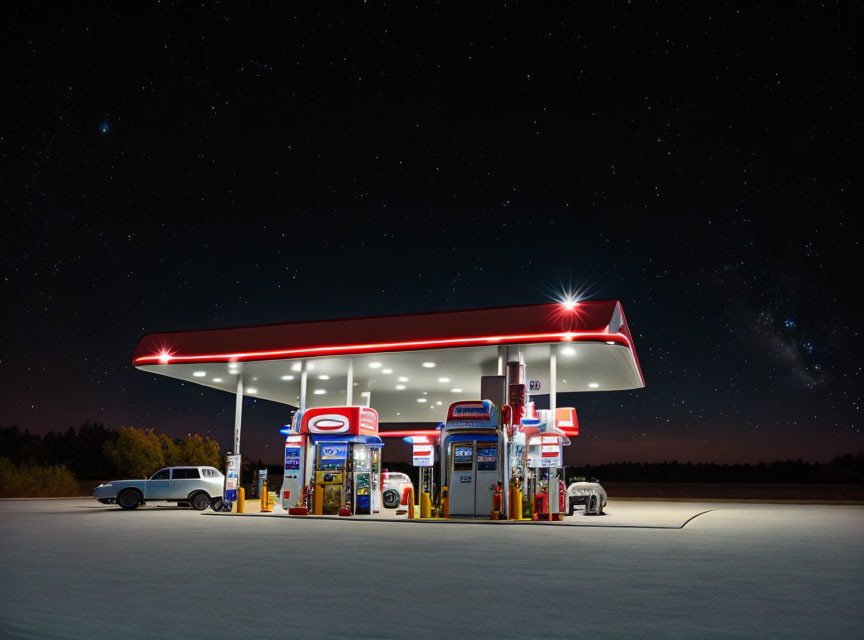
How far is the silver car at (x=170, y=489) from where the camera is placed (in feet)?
87.2

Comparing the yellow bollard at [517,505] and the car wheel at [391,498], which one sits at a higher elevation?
the yellow bollard at [517,505]

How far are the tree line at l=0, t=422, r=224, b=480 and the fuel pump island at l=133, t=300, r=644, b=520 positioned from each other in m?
21.6

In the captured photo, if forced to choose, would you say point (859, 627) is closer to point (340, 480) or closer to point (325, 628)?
point (325, 628)

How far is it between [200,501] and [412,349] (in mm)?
9218

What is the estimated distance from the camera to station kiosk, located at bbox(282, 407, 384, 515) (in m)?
23.4

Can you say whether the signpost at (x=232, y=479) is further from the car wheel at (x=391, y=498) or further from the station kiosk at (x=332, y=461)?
the car wheel at (x=391, y=498)

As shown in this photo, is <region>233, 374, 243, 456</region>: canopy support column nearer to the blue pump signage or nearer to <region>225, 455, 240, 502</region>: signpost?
<region>225, 455, 240, 502</region>: signpost

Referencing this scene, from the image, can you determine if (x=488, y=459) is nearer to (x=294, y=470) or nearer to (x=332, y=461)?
(x=332, y=461)

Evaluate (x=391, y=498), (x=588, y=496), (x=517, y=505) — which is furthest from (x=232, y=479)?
(x=588, y=496)

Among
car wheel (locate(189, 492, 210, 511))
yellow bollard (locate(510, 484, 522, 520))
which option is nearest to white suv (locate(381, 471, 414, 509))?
car wheel (locate(189, 492, 210, 511))

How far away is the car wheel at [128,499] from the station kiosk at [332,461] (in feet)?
18.9

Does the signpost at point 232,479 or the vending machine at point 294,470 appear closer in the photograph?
the vending machine at point 294,470

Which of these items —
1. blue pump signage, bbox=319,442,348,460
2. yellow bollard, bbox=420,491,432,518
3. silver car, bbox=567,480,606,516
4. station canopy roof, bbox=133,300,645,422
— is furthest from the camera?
silver car, bbox=567,480,606,516

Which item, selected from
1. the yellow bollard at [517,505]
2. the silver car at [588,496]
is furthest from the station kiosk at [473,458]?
the silver car at [588,496]
